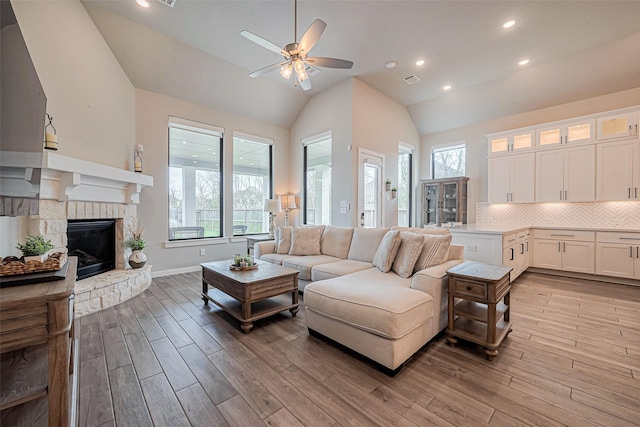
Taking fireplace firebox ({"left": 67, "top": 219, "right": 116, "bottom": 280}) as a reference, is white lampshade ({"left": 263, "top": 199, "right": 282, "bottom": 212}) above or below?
above

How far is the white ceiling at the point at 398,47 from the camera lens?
3.25 metres

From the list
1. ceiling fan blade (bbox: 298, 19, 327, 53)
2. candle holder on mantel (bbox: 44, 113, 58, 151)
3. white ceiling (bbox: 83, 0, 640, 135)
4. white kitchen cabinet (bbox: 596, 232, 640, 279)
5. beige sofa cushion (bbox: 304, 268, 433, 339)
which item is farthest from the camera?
white kitchen cabinet (bbox: 596, 232, 640, 279)

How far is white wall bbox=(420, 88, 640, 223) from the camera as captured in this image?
14.9 feet

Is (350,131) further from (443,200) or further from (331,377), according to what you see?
(331,377)

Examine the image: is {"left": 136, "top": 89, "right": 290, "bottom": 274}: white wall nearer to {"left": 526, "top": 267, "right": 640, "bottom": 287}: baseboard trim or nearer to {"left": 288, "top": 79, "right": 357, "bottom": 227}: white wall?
{"left": 288, "top": 79, "right": 357, "bottom": 227}: white wall

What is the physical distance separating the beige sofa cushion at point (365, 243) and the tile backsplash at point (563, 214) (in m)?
3.62

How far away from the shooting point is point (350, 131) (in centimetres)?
488

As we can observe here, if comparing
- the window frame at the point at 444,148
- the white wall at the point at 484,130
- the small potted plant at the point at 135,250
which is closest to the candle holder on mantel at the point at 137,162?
the small potted plant at the point at 135,250

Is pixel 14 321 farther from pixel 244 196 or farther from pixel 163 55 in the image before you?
pixel 244 196

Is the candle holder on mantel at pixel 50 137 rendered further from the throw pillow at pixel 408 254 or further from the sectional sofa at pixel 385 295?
the throw pillow at pixel 408 254

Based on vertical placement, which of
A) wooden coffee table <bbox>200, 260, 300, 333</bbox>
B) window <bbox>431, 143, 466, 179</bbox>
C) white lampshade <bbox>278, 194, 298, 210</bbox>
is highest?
window <bbox>431, 143, 466, 179</bbox>

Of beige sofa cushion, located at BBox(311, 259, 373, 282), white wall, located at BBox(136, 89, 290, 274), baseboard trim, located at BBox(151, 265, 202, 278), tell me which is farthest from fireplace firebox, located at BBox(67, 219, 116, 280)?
beige sofa cushion, located at BBox(311, 259, 373, 282)

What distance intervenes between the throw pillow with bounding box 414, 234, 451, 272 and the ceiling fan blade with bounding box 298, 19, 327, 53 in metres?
2.32

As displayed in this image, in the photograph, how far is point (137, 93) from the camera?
4289 millimetres
